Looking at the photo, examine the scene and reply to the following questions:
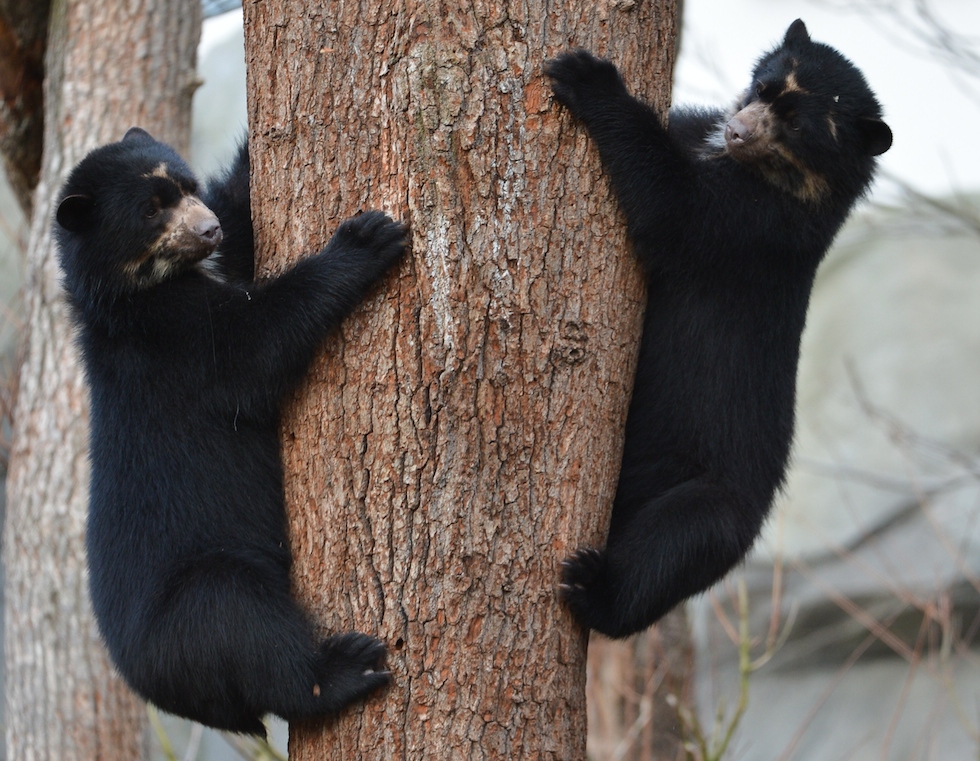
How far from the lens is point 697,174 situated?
3.34 meters

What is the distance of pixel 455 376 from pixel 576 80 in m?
0.82

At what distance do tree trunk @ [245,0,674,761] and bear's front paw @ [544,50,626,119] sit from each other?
4cm

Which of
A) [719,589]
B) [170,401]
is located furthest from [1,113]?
[719,589]

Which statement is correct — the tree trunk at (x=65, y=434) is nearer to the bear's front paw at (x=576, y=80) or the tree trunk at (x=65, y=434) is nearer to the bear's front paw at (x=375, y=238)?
the bear's front paw at (x=375, y=238)

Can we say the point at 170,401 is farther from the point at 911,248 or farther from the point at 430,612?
the point at 911,248

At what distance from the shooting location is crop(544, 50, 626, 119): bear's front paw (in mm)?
2562

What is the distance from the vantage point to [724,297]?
3416mm

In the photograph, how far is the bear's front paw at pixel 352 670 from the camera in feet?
8.05

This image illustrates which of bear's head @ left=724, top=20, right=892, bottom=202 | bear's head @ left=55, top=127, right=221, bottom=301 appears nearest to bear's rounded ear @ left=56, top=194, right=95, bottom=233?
bear's head @ left=55, top=127, right=221, bottom=301

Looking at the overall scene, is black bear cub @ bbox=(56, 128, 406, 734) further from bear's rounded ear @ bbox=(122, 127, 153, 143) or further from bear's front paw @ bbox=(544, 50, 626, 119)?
bear's front paw @ bbox=(544, 50, 626, 119)

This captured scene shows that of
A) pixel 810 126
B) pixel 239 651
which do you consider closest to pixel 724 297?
pixel 810 126

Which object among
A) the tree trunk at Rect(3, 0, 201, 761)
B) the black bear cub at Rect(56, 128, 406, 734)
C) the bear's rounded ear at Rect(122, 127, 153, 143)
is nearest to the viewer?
the black bear cub at Rect(56, 128, 406, 734)

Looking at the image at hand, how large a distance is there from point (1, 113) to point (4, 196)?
6.44 meters

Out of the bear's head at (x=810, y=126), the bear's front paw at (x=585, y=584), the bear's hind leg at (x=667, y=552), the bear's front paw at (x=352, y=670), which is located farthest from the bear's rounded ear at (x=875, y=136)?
the bear's front paw at (x=352, y=670)
